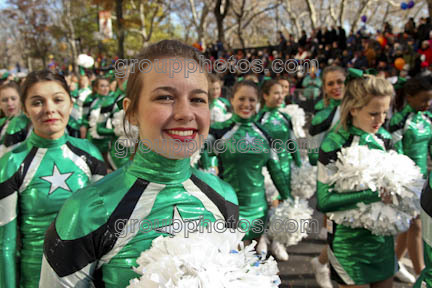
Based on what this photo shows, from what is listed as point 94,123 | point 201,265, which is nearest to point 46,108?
point 201,265

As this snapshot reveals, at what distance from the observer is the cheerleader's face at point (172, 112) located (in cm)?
129

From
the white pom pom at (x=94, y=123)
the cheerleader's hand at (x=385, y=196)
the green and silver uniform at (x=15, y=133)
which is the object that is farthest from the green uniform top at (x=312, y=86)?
the cheerleader's hand at (x=385, y=196)

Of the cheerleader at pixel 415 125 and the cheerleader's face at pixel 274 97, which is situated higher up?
the cheerleader's face at pixel 274 97

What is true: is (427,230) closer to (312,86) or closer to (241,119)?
(241,119)

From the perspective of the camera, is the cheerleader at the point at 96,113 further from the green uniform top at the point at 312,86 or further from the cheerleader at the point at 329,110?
the green uniform top at the point at 312,86

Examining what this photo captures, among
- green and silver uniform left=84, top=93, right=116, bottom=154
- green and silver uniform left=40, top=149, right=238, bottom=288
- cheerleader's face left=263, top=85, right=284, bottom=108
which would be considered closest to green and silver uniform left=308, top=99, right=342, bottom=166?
cheerleader's face left=263, top=85, right=284, bottom=108

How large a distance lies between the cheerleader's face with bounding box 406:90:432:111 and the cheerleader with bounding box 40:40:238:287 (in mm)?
3377

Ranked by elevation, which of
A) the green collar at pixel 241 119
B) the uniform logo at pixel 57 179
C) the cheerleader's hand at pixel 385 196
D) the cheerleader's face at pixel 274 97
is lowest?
the cheerleader's hand at pixel 385 196

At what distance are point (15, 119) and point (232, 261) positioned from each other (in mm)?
3636

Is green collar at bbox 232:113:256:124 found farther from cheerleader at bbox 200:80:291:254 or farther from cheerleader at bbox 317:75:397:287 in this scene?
cheerleader at bbox 317:75:397:287

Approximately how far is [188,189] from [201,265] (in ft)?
1.33

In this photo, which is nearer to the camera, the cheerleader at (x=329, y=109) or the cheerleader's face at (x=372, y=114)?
the cheerleader's face at (x=372, y=114)

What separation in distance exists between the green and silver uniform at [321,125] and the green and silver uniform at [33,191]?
319 cm

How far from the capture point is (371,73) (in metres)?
2.98
